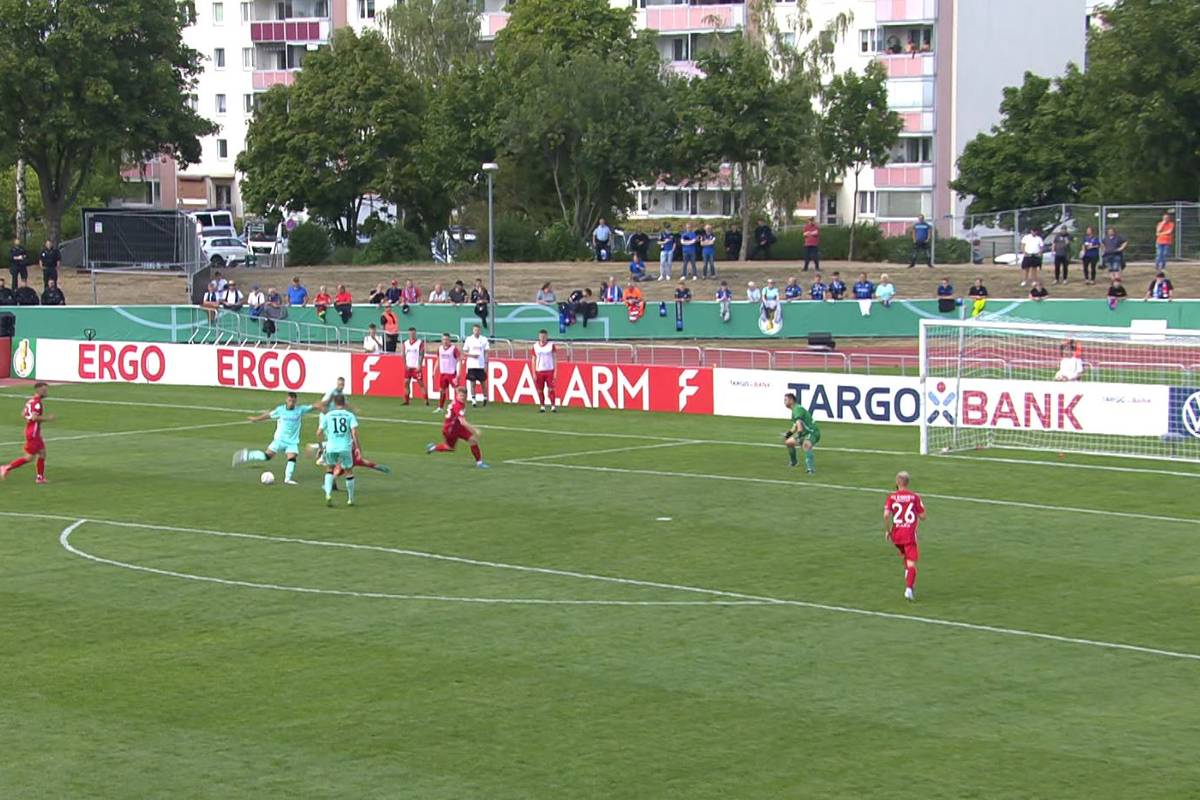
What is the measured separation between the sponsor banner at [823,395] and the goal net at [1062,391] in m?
1.22

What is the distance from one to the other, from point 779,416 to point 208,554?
62.4 feet


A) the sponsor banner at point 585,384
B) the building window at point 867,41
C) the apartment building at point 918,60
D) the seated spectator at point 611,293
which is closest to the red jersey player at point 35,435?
the sponsor banner at point 585,384

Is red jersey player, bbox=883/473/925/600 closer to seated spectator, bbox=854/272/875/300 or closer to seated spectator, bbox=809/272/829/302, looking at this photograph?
seated spectator, bbox=854/272/875/300

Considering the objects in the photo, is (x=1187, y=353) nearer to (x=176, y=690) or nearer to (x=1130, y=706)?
(x=1130, y=706)

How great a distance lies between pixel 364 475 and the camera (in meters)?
29.7

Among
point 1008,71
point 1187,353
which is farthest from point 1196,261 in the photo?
point 1008,71

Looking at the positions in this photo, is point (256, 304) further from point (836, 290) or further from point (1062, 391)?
point (1062, 391)

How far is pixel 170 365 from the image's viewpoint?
156 ft

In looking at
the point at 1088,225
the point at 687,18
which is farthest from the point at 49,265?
the point at 687,18

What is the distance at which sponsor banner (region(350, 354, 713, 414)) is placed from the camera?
40.1 meters

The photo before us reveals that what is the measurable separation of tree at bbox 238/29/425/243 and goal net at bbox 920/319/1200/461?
143 feet

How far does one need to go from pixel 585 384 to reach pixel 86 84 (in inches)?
1121

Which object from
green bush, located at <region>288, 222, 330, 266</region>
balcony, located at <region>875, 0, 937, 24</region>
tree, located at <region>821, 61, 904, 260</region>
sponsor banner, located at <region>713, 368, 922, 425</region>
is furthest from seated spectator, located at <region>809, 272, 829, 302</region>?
balcony, located at <region>875, 0, 937, 24</region>

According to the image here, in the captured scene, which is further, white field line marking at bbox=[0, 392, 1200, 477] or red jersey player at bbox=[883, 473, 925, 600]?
white field line marking at bbox=[0, 392, 1200, 477]
